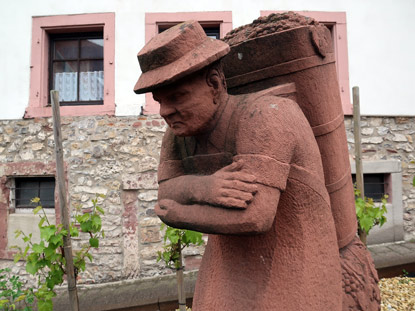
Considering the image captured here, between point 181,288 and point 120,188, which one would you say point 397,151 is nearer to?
point 181,288

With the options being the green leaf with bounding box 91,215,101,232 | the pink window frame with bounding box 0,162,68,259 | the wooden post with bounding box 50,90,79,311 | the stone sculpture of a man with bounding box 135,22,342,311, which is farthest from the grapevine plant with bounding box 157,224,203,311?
the pink window frame with bounding box 0,162,68,259

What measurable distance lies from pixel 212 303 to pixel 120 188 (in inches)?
130

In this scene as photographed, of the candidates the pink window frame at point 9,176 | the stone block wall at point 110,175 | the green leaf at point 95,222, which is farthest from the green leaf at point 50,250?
the pink window frame at point 9,176

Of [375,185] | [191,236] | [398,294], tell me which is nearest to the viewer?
[191,236]

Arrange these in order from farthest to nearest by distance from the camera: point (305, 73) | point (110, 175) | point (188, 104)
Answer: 1. point (110, 175)
2. point (305, 73)
3. point (188, 104)

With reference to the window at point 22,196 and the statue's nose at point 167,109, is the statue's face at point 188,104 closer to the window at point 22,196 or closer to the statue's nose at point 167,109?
the statue's nose at point 167,109

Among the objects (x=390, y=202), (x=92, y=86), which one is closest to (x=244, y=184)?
(x=92, y=86)

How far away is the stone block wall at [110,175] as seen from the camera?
4.18 m

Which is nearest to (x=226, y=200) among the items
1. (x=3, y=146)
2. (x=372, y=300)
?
(x=372, y=300)

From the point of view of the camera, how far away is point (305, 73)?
1.17 meters

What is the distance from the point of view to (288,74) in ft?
3.86

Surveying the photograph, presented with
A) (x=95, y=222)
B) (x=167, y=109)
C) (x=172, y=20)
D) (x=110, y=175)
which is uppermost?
(x=172, y=20)

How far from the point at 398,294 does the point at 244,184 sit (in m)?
3.40

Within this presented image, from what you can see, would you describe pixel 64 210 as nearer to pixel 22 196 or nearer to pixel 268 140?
pixel 268 140
